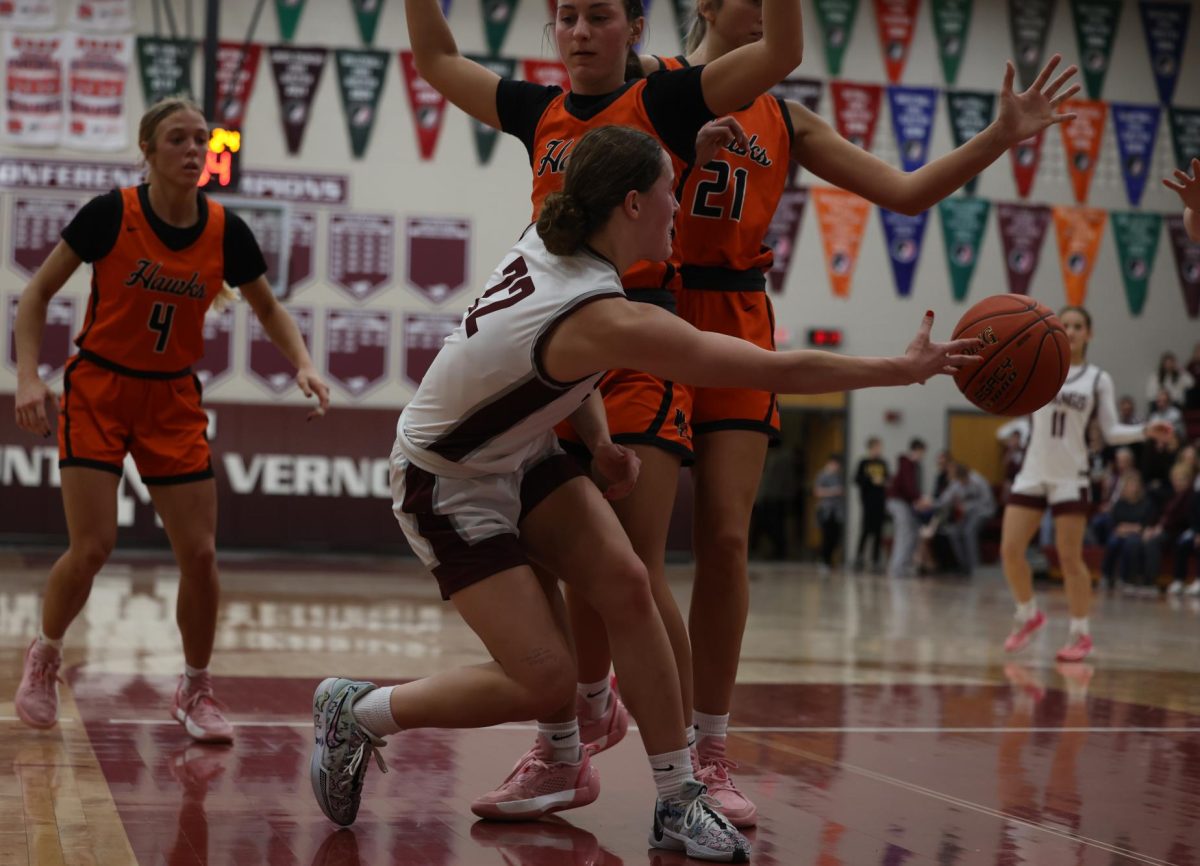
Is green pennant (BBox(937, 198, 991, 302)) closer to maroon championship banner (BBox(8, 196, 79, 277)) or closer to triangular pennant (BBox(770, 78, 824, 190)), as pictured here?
triangular pennant (BBox(770, 78, 824, 190))

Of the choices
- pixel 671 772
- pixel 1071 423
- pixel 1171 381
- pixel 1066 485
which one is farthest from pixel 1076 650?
pixel 1171 381

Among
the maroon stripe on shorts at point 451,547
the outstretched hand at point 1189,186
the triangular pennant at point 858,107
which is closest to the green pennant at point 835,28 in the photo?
the triangular pennant at point 858,107

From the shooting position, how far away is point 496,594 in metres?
3.23

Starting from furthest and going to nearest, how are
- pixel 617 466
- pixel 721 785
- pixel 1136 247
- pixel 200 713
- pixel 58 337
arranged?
pixel 1136 247, pixel 58 337, pixel 200 713, pixel 721 785, pixel 617 466

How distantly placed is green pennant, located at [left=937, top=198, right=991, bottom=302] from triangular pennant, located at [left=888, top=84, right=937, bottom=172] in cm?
86

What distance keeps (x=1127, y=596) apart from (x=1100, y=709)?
8983 mm

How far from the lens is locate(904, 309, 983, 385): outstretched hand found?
2.80 m

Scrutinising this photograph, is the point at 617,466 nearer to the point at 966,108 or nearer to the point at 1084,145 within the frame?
the point at 966,108

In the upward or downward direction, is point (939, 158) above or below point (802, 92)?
below

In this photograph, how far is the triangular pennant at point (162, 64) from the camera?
17.2 m

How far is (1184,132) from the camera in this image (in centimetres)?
1961

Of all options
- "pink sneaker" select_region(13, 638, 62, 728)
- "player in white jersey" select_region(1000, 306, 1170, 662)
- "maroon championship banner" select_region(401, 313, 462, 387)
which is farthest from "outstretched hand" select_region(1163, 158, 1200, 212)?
"maroon championship banner" select_region(401, 313, 462, 387)

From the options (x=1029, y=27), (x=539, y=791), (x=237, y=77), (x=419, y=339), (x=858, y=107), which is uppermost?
(x=1029, y=27)

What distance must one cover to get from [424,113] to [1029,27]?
813 cm
